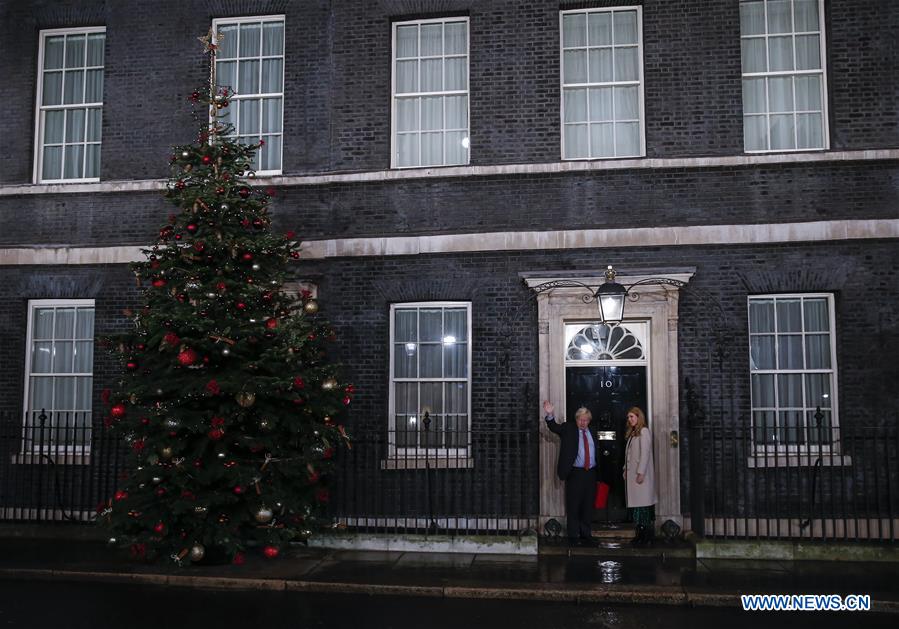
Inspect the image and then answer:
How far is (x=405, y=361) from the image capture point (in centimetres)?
1227

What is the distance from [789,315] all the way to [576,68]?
15.0 ft

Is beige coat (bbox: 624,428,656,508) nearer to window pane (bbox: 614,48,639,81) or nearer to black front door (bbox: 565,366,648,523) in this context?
black front door (bbox: 565,366,648,523)

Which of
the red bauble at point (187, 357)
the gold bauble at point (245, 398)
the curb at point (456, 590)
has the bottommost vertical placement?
the curb at point (456, 590)

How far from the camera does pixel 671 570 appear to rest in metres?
9.65

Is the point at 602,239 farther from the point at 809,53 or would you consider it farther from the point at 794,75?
the point at 809,53

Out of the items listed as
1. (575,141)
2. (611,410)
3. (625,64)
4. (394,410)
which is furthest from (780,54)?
(394,410)

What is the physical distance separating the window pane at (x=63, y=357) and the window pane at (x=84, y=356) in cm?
10

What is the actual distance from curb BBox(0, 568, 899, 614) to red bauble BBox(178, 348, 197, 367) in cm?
229

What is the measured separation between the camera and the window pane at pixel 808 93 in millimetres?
11992

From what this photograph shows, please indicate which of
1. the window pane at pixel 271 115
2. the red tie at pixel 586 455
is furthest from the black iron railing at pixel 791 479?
the window pane at pixel 271 115

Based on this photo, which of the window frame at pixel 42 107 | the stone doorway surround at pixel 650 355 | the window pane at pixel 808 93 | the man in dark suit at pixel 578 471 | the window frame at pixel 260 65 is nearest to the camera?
the man in dark suit at pixel 578 471

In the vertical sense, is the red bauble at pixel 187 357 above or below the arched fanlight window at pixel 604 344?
below

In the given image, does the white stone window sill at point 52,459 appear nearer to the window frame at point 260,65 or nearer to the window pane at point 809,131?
the window frame at point 260,65

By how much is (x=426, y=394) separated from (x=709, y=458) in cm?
390
